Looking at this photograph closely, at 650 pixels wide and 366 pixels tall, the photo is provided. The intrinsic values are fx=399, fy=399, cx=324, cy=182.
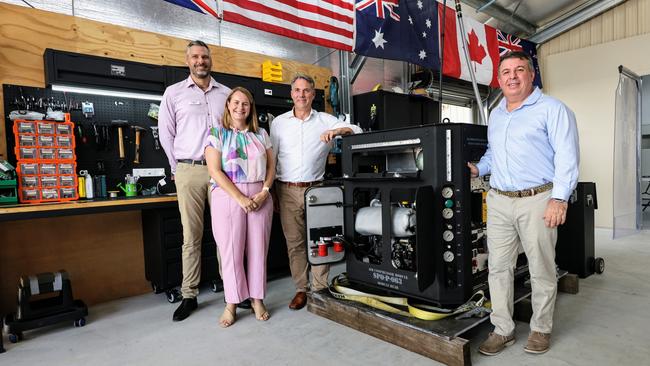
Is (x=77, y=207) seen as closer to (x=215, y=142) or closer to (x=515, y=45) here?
(x=215, y=142)

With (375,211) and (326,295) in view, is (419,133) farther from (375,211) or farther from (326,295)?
(326,295)

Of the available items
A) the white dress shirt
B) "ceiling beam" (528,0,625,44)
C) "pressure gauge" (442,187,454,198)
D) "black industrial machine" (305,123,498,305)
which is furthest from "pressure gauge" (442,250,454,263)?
"ceiling beam" (528,0,625,44)

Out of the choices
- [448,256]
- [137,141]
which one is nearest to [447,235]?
[448,256]

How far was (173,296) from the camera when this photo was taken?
115 inches

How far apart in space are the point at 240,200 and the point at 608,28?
22.5 feet

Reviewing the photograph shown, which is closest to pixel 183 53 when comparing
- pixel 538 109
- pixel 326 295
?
pixel 326 295

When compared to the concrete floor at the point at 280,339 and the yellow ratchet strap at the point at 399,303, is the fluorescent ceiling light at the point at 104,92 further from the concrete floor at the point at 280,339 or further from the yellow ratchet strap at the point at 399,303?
the yellow ratchet strap at the point at 399,303

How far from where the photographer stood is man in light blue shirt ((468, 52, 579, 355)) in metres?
1.78

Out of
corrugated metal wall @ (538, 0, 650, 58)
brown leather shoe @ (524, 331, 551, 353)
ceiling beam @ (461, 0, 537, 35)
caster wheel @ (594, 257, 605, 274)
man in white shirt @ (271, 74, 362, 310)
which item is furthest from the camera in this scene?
corrugated metal wall @ (538, 0, 650, 58)

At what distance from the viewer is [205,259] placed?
122 inches

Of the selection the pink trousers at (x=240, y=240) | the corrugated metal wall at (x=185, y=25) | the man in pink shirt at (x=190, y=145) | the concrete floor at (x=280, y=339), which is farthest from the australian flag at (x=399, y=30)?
the concrete floor at (x=280, y=339)

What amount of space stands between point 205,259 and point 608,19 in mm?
7043

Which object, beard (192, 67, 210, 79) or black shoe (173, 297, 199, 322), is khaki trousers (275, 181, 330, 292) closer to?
black shoe (173, 297, 199, 322)

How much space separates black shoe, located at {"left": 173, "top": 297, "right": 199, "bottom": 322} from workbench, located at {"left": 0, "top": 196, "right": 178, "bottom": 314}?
26.7 inches
